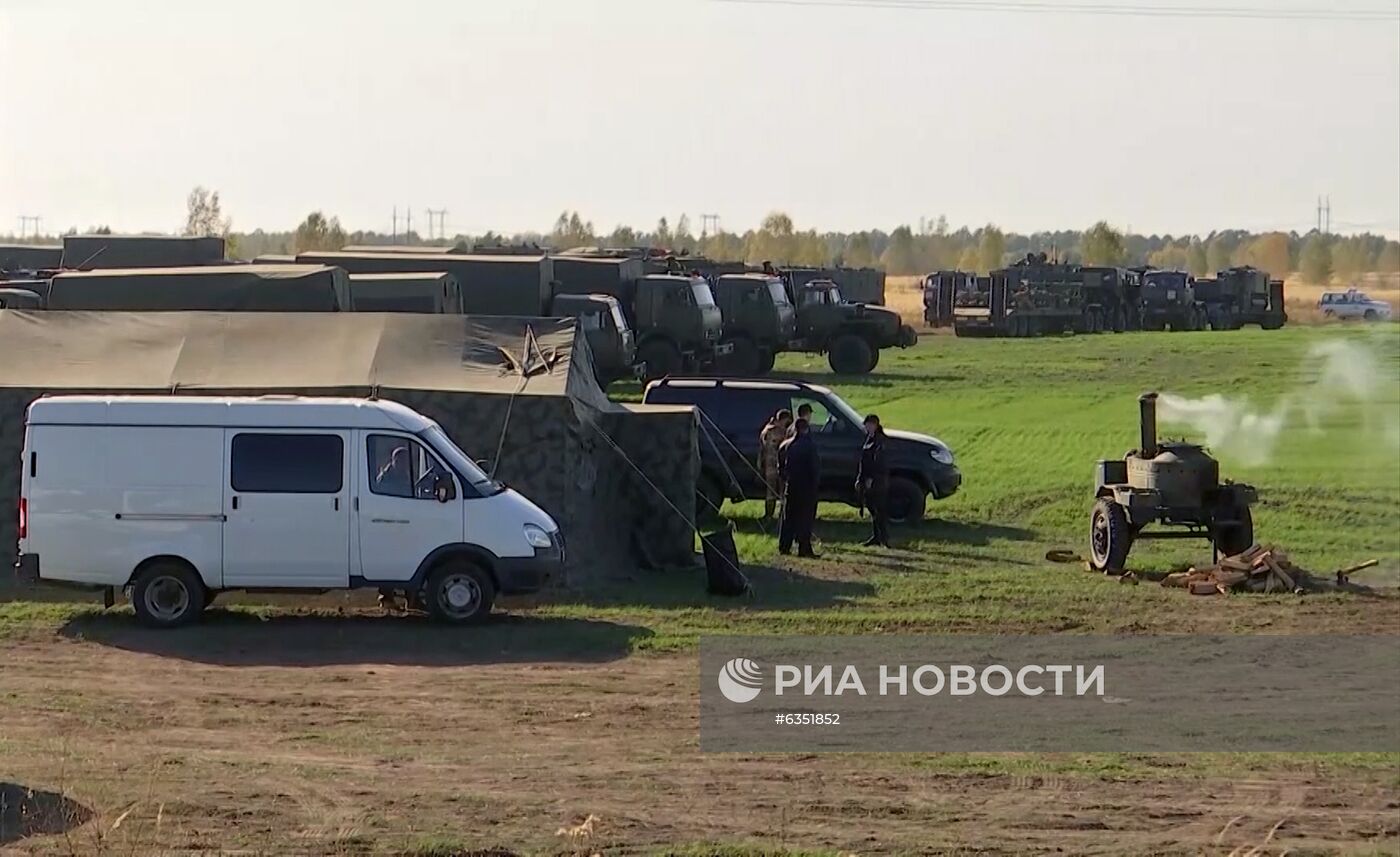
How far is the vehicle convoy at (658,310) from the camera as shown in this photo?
38156 millimetres

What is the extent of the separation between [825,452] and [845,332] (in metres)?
22.5

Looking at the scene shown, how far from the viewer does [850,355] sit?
44.0 m

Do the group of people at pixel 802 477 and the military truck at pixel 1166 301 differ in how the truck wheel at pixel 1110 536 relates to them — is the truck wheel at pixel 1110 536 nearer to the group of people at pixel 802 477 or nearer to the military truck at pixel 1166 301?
the group of people at pixel 802 477

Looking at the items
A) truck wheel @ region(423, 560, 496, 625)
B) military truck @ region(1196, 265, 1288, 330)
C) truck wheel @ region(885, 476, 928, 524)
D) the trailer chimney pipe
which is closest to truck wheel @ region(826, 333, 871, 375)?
truck wheel @ region(885, 476, 928, 524)

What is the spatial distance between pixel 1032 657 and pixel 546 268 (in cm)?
2114

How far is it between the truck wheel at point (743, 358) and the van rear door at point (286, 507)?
Answer: 84.4 feet

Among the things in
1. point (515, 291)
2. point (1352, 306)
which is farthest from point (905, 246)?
point (515, 291)

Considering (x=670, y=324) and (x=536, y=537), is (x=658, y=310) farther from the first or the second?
(x=536, y=537)

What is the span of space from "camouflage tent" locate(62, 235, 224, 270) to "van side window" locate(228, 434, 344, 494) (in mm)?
22682

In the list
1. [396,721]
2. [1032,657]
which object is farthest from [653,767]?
[1032,657]

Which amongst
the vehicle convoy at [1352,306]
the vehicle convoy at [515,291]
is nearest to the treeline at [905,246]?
the vehicle convoy at [1352,306]

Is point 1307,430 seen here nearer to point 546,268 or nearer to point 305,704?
point 546,268

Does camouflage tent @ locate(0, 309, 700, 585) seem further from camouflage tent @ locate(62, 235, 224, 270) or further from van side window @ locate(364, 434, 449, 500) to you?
camouflage tent @ locate(62, 235, 224, 270)

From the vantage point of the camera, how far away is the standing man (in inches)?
833
